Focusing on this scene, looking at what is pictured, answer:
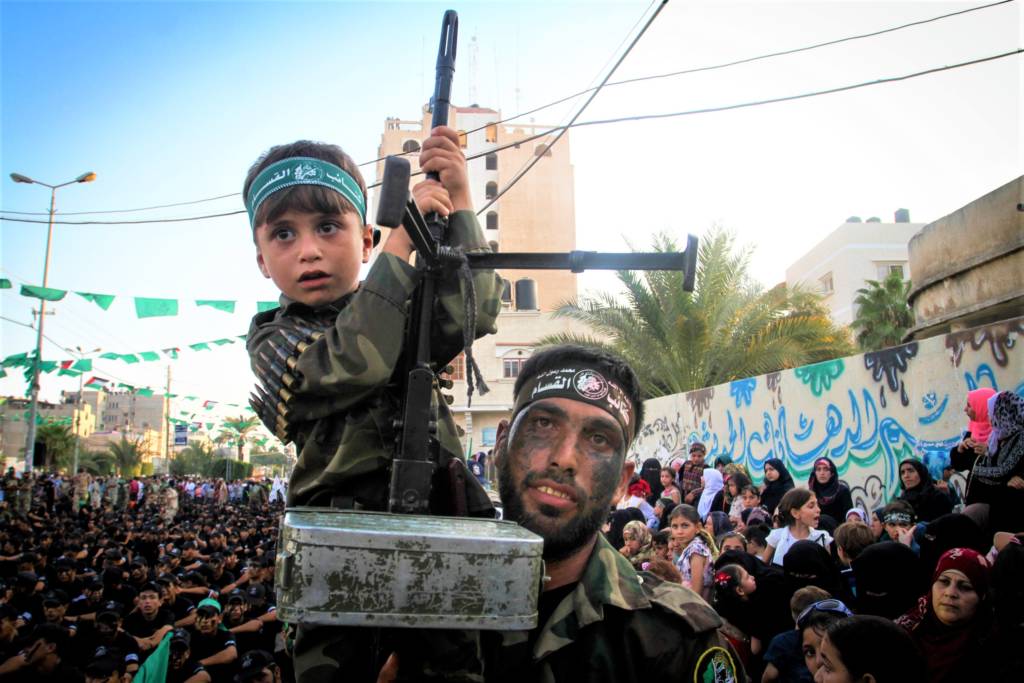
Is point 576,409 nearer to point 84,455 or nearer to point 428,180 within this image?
point 428,180

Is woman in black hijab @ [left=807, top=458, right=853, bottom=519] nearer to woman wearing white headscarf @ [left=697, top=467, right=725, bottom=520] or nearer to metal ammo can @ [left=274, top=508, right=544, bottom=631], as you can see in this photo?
woman wearing white headscarf @ [left=697, top=467, right=725, bottom=520]

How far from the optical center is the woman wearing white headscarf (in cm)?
897

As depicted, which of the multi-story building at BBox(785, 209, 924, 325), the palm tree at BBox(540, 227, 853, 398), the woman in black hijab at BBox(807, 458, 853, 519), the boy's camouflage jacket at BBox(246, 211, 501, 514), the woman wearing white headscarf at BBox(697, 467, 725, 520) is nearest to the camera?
the boy's camouflage jacket at BBox(246, 211, 501, 514)

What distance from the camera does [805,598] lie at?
429cm

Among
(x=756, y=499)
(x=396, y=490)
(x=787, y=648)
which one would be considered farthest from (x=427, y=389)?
(x=756, y=499)

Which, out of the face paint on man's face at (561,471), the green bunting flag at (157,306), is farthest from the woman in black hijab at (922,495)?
the green bunting flag at (157,306)

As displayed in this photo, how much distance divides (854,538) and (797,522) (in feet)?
2.47

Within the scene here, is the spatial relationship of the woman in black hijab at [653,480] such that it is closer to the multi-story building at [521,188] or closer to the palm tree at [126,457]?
the multi-story building at [521,188]

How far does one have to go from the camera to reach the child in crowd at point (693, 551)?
5.61m

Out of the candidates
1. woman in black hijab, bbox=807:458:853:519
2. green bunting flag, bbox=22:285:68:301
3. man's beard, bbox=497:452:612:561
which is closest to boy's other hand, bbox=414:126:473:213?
man's beard, bbox=497:452:612:561

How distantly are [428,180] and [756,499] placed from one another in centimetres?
717

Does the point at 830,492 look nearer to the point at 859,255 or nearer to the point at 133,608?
the point at 133,608

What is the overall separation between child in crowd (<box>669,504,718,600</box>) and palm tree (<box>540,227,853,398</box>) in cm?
1118

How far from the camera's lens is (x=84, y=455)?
6053 cm
